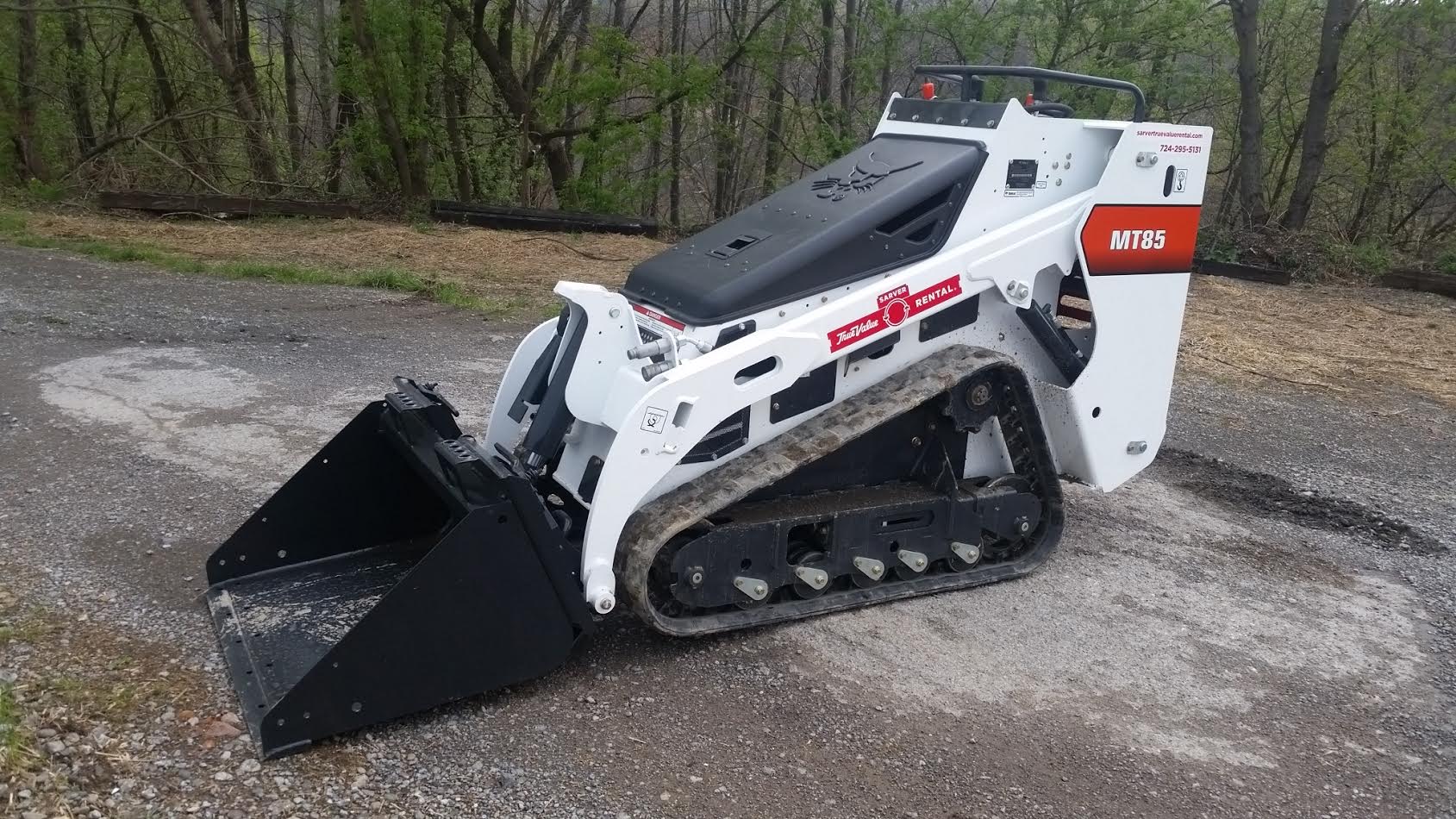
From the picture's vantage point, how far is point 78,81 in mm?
Answer: 15227

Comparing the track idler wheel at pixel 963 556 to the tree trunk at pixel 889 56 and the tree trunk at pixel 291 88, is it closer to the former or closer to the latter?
the tree trunk at pixel 889 56

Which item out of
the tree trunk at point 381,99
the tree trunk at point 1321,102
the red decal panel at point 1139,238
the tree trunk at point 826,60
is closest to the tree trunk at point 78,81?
the tree trunk at point 381,99

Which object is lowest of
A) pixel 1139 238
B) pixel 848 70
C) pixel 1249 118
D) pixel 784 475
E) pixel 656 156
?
pixel 784 475

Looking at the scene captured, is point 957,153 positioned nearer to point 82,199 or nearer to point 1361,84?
point 82,199

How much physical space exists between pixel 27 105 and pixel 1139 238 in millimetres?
15066

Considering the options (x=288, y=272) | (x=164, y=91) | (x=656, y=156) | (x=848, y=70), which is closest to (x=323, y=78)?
(x=164, y=91)

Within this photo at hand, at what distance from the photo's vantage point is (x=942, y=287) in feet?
13.8

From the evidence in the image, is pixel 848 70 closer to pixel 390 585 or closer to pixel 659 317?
pixel 659 317

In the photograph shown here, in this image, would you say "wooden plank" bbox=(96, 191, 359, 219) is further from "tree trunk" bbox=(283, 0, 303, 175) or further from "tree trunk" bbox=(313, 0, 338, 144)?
"tree trunk" bbox=(313, 0, 338, 144)

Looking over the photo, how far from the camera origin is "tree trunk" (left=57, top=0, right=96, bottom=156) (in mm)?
15008

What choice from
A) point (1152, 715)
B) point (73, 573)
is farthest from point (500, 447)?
point (1152, 715)

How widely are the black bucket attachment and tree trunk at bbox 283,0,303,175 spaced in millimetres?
12028

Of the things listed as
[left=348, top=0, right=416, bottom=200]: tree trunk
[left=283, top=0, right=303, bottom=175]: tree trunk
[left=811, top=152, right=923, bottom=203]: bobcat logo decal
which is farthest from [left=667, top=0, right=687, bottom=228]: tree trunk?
[left=811, top=152, right=923, bottom=203]: bobcat logo decal

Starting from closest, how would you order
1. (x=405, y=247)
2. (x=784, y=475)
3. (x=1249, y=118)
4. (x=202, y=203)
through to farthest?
1. (x=784, y=475)
2. (x=405, y=247)
3. (x=202, y=203)
4. (x=1249, y=118)
